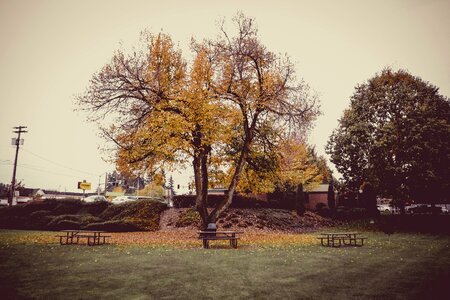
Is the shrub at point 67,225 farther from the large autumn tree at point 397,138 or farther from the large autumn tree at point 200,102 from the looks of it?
the large autumn tree at point 397,138

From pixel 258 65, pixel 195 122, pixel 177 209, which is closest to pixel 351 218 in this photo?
pixel 177 209

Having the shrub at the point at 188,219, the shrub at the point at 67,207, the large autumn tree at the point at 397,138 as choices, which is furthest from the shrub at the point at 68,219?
the large autumn tree at the point at 397,138

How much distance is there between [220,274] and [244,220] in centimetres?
1852

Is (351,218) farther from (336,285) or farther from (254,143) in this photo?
→ (336,285)

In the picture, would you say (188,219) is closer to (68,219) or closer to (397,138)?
(68,219)

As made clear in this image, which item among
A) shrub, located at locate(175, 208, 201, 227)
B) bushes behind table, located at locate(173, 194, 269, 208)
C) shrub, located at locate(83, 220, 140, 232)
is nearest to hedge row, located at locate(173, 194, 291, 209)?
bushes behind table, located at locate(173, 194, 269, 208)

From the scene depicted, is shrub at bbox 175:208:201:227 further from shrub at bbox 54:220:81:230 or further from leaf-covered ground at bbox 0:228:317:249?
shrub at bbox 54:220:81:230

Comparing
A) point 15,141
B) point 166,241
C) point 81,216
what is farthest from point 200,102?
point 15,141

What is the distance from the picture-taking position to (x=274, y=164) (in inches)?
795

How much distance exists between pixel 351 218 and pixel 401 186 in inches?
584

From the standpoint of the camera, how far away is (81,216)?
2411 centimetres

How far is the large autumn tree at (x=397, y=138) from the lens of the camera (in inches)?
905

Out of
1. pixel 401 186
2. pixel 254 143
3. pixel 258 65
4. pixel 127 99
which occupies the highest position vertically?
pixel 258 65

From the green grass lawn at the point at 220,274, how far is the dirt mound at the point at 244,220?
42.9ft
